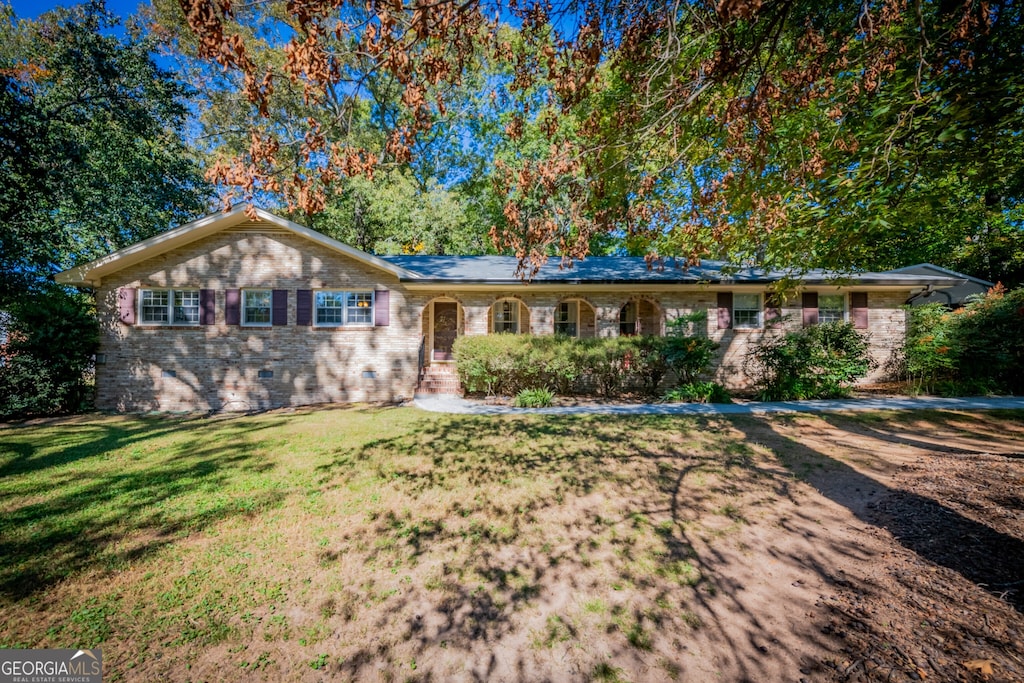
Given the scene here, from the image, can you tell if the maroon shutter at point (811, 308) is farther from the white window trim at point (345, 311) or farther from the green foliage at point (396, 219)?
the green foliage at point (396, 219)

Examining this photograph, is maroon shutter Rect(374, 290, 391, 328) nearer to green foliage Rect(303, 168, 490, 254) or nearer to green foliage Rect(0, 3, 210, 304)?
green foliage Rect(303, 168, 490, 254)

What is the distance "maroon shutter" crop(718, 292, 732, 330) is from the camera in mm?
12984

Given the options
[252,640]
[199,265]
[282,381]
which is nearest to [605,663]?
[252,640]

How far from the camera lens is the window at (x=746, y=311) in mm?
13117

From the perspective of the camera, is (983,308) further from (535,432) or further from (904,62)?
(535,432)

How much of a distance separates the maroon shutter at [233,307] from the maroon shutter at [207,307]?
32 centimetres

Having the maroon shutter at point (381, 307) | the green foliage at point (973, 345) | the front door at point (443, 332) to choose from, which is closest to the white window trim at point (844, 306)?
the green foliage at point (973, 345)

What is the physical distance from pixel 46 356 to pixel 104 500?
349 inches

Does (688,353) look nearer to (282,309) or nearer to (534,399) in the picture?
(534,399)

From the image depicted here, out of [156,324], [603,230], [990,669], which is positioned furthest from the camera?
[156,324]

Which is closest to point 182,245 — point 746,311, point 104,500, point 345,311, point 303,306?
point 303,306

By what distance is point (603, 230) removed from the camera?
4484 mm

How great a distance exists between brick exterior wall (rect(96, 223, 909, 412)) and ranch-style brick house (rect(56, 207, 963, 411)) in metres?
0.03

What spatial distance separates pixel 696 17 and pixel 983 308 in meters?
13.7
